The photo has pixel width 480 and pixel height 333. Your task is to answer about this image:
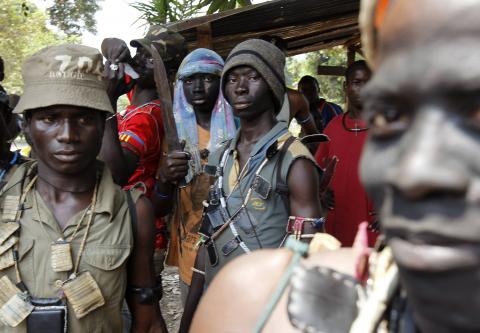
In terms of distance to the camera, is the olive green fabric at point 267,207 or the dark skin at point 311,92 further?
the dark skin at point 311,92

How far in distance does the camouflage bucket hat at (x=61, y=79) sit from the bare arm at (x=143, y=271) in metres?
0.49

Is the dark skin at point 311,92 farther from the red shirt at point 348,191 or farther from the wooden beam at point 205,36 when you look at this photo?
the red shirt at point 348,191

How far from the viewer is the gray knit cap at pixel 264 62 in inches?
104

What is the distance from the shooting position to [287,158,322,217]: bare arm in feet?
7.66

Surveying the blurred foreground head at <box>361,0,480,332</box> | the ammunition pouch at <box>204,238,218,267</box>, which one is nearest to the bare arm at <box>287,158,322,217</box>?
the ammunition pouch at <box>204,238,218,267</box>

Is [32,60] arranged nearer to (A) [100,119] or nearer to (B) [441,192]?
(A) [100,119]

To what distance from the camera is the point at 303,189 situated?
234 cm

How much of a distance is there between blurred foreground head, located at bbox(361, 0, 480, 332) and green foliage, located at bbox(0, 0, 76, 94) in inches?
760

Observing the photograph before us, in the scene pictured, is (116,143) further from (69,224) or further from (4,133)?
(69,224)

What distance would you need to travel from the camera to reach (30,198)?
196 cm

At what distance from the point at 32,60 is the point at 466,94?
176 centimetres

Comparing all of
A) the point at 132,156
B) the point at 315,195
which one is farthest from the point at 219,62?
the point at 315,195

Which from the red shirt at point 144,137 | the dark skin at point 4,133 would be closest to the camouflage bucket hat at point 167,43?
the red shirt at point 144,137

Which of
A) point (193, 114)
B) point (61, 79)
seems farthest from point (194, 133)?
point (61, 79)
